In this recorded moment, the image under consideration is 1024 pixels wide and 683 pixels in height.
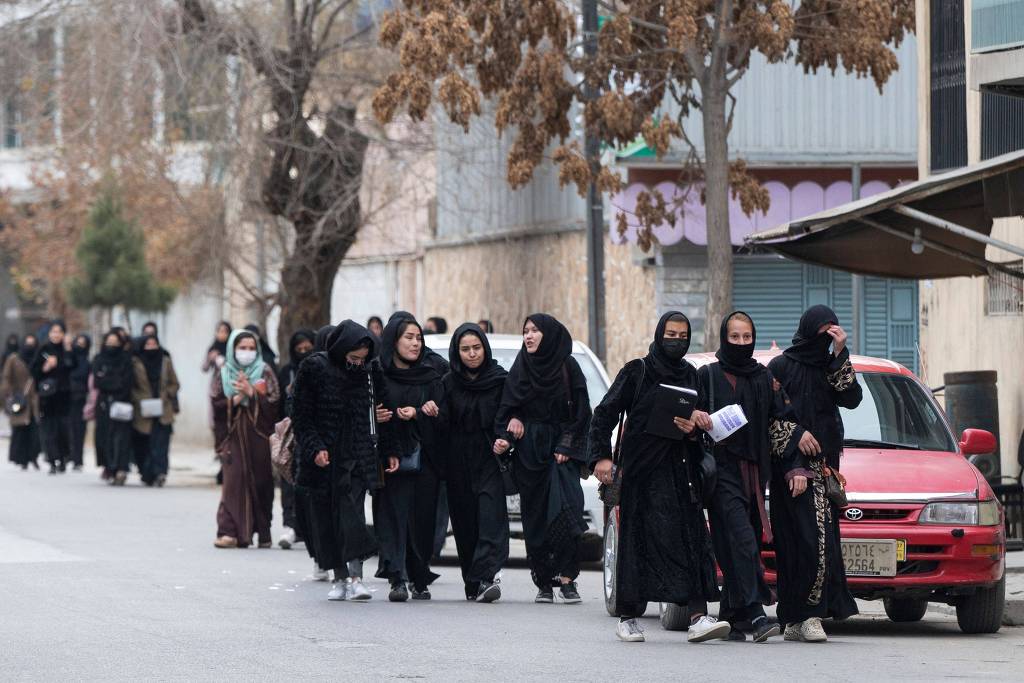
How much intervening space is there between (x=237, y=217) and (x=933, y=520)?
18.6 m

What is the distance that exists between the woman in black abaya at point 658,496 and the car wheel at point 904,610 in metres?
2.04

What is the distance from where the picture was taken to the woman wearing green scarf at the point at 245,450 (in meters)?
16.2

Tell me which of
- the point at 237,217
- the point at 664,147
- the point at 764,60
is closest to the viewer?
the point at 664,147

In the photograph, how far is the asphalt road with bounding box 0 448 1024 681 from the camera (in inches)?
357

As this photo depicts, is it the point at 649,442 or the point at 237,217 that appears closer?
the point at 649,442

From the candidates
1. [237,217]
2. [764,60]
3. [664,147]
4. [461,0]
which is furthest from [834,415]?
[237,217]

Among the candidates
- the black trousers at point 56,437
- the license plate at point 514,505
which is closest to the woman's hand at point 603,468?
the license plate at point 514,505

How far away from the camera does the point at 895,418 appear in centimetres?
1167

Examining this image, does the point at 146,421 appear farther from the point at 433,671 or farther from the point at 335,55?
the point at 433,671

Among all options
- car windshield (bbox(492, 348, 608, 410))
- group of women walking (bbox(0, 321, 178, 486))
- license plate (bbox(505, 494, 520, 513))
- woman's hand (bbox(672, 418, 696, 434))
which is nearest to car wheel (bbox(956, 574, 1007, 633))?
woman's hand (bbox(672, 418, 696, 434))

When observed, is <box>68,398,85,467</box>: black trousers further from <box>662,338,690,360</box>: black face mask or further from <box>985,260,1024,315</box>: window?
<box>662,338,690,360</box>: black face mask

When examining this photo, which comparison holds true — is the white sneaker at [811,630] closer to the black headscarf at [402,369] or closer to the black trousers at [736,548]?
the black trousers at [736,548]

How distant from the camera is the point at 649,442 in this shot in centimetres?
1040

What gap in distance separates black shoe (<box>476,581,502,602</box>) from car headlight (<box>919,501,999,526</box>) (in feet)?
9.46
